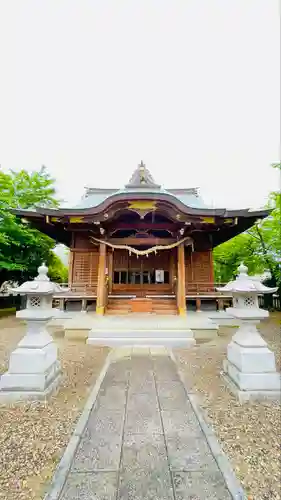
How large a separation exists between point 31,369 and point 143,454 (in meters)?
1.97

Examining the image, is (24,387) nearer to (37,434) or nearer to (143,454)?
(37,434)

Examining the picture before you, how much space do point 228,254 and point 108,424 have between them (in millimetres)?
13489

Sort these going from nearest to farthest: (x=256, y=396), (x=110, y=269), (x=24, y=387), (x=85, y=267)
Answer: (x=256, y=396), (x=24, y=387), (x=110, y=269), (x=85, y=267)

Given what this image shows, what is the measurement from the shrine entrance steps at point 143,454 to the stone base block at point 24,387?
72 cm

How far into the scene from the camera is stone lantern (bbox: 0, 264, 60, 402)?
3.20 metres

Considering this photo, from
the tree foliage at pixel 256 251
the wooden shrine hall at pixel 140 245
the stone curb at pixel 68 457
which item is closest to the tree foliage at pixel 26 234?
the wooden shrine hall at pixel 140 245

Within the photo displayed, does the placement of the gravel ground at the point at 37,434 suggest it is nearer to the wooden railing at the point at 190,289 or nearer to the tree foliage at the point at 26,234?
the wooden railing at the point at 190,289

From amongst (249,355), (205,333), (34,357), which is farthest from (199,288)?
(34,357)

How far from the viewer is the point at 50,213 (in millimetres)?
8172

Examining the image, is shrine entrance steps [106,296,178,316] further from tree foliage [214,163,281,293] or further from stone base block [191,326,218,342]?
tree foliage [214,163,281,293]

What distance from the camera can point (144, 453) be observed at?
2092 millimetres

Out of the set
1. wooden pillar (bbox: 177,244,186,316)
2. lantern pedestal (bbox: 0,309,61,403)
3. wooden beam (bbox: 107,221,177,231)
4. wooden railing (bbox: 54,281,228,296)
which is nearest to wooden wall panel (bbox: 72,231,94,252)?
wooden railing (bbox: 54,281,228,296)

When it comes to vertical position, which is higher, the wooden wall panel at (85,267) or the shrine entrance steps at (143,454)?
the wooden wall panel at (85,267)

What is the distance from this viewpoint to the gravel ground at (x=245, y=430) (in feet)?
5.95
